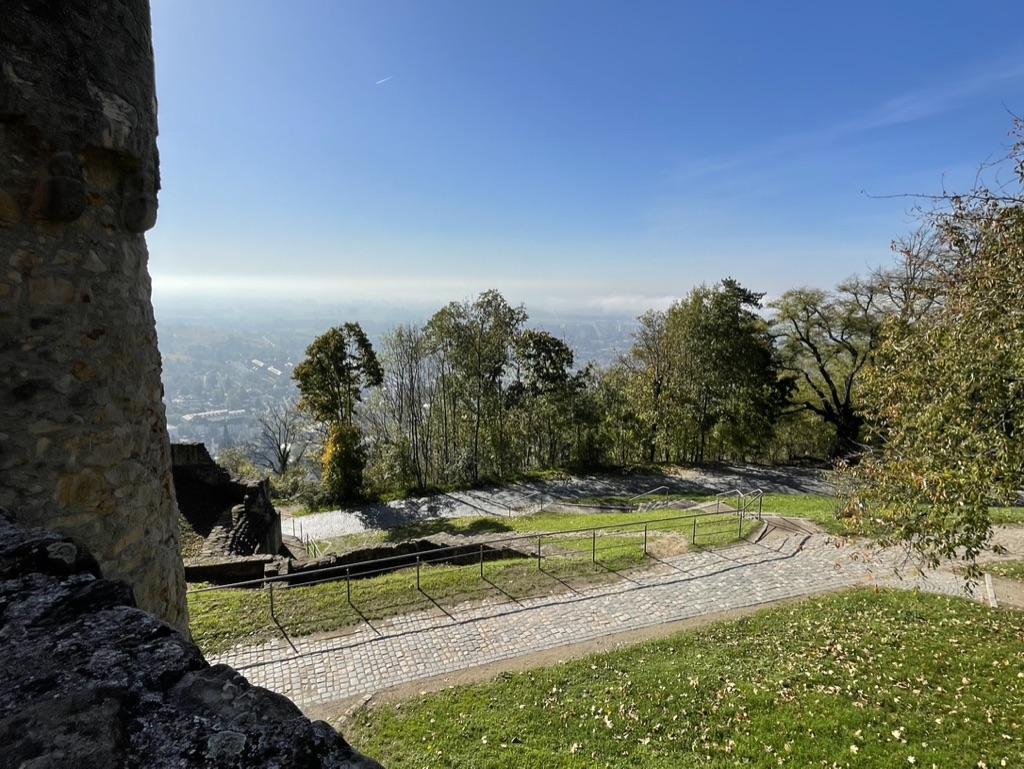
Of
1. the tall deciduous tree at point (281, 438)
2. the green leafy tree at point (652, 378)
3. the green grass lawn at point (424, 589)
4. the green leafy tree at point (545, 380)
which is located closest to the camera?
the green grass lawn at point (424, 589)

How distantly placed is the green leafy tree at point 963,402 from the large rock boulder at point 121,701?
6.96 metres

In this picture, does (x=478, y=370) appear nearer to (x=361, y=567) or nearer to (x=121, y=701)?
(x=361, y=567)

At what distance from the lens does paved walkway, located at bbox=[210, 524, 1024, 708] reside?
329 inches

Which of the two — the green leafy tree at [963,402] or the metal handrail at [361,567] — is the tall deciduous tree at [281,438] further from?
the green leafy tree at [963,402]

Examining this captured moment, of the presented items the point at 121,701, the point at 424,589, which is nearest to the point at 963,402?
the point at 121,701

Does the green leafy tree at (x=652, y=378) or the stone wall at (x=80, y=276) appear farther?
the green leafy tree at (x=652, y=378)

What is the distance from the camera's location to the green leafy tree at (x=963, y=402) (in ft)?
18.9

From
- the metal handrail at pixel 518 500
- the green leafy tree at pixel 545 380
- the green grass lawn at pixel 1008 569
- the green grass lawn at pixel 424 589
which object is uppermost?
the green leafy tree at pixel 545 380

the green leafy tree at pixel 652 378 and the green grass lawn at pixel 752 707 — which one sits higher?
the green leafy tree at pixel 652 378

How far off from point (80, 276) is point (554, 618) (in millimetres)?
9238

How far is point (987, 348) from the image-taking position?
6062 millimetres

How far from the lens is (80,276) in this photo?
3.20 m

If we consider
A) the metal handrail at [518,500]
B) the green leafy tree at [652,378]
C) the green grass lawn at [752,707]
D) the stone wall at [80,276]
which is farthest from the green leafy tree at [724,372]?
the stone wall at [80,276]

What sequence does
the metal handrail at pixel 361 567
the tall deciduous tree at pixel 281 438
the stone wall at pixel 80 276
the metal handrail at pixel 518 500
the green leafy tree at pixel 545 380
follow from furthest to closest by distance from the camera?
1. the tall deciduous tree at pixel 281 438
2. the green leafy tree at pixel 545 380
3. the metal handrail at pixel 518 500
4. the metal handrail at pixel 361 567
5. the stone wall at pixel 80 276
